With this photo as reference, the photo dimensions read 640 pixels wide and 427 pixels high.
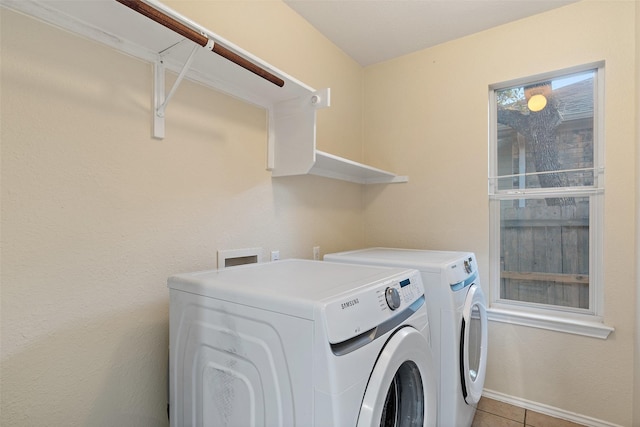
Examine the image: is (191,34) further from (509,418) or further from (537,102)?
(509,418)

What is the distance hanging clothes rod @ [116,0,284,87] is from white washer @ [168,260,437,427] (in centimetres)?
84

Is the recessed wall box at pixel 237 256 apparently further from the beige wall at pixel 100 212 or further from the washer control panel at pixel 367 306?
the washer control panel at pixel 367 306

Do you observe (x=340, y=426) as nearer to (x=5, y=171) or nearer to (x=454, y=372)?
(x=454, y=372)

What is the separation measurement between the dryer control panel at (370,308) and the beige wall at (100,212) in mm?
842

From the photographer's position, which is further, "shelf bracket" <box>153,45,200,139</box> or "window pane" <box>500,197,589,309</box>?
"window pane" <box>500,197,589,309</box>

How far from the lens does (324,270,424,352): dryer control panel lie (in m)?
0.81

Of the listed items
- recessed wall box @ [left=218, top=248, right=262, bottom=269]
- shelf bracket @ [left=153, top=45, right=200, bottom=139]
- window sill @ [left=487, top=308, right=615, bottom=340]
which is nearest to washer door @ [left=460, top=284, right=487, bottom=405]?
window sill @ [left=487, top=308, right=615, bottom=340]

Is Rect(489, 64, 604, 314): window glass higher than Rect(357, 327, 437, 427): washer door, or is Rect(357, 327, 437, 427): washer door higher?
Rect(489, 64, 604, 314): window glass

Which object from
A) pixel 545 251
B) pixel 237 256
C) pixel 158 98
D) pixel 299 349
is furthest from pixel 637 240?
pixel 158 98

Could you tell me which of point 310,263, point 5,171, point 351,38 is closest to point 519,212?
point 310,263

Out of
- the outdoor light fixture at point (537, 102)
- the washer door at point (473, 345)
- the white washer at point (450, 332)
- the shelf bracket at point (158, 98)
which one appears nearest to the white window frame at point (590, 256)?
the outdoor light fixture at point (537, 102)

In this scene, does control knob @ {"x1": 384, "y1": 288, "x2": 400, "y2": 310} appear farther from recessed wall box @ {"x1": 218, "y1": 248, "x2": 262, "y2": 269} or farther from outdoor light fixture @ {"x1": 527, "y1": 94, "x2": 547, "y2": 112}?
outdoor light fixture @ {"x1": 527, "y1": 94, "x2": 547, "y2": 112}

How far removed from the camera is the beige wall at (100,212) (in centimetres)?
94

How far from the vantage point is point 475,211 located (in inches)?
88.3
